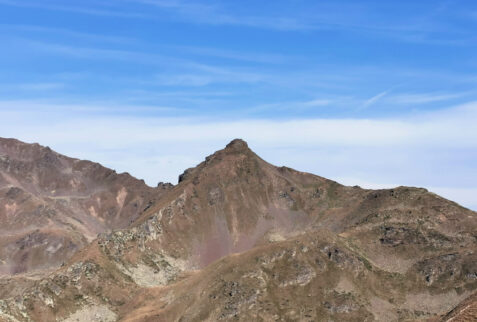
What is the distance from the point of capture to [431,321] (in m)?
155

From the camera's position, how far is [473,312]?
5500 centimetres

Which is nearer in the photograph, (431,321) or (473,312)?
(473,312)

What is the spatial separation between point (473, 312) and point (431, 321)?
10837 cm

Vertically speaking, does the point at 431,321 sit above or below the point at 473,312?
below
